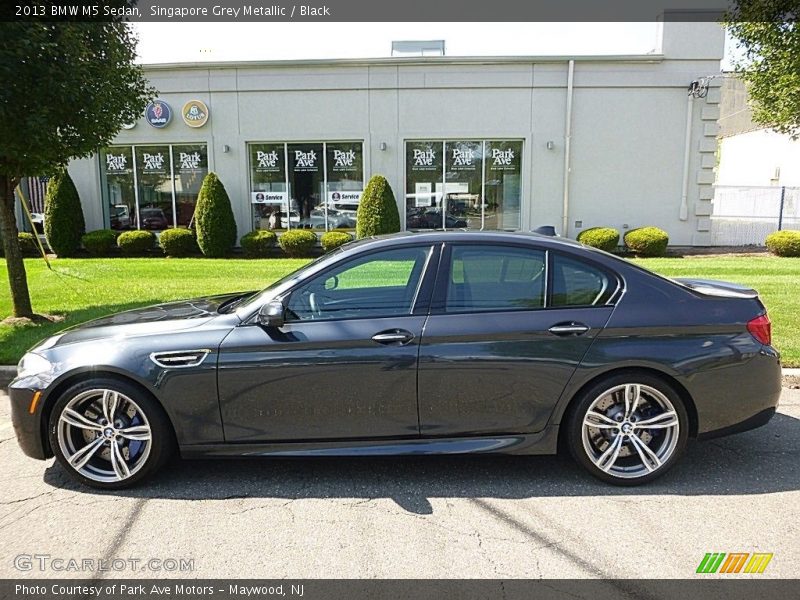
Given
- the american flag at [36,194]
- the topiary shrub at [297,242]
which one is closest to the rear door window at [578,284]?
the topiary shrub at [297,242]

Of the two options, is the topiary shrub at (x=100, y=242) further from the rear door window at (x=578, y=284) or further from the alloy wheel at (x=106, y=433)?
the rear door window at (x=578, y=284)

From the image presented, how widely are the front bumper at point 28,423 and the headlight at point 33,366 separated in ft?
0.27

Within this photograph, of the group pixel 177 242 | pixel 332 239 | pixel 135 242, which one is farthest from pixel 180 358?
pixel 135 242

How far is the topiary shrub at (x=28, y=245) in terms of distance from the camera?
1551 cm

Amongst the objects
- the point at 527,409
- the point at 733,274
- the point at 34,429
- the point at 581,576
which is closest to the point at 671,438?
the point at 527,409

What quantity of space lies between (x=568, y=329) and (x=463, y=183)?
45.7 ft

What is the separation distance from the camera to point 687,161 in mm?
16188

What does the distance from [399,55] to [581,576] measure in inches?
658

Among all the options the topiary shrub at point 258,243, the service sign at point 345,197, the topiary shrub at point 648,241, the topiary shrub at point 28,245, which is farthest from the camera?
the service sign at point 345,197

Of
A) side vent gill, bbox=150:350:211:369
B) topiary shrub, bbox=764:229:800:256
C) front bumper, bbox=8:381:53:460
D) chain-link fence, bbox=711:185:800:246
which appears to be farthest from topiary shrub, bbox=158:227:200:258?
topiary shrub, bbox=764:229:800:256

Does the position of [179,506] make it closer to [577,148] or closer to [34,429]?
[34,429]

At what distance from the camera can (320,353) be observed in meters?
3.30

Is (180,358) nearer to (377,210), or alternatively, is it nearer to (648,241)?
(377,210)
